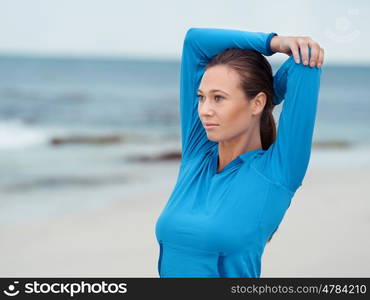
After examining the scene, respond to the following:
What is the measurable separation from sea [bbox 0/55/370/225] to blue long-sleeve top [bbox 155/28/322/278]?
2.22 feet

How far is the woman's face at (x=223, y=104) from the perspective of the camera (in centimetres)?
159

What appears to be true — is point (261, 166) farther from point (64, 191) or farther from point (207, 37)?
point (64, 191)

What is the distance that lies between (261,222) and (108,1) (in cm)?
1998

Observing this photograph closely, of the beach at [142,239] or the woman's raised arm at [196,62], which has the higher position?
the woman's raised arm at [196,62]

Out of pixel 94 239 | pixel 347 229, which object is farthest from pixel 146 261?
pixel 347 229

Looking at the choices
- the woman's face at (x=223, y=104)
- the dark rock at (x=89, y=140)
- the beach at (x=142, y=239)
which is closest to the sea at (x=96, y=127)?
the dark rock at (x=89, y=140)

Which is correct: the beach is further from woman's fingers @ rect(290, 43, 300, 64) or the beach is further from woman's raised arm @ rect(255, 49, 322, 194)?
woman's fingers @ rect(290, 43, 300, 64)

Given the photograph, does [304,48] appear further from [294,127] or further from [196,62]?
[196,62]

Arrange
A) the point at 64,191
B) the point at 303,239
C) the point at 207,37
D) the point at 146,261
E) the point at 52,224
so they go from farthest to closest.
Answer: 1. the point at 64,191
2. the point at 52,224
3. the point at 303,239
4. the point at 146,261
5. the point at 207,37

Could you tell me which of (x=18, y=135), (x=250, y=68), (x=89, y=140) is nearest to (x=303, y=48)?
(x=250, y=68)

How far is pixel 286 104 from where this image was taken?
5.06 ft

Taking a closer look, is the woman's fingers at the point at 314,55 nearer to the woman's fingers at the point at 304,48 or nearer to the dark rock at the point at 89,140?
the woman's fingers at the point at 304,48

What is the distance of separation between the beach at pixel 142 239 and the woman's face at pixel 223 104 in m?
2.91

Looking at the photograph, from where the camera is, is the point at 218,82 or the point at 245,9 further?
the point at 245,9
